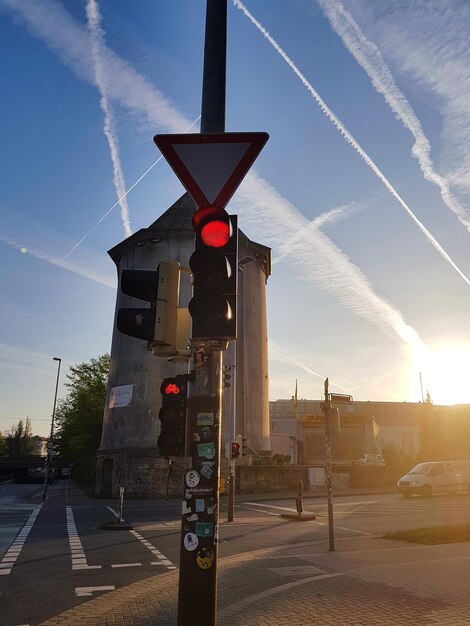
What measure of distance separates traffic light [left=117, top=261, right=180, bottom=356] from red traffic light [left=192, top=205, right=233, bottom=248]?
1.46 feet

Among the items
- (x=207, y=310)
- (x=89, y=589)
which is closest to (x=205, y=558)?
(x=207, y=310)

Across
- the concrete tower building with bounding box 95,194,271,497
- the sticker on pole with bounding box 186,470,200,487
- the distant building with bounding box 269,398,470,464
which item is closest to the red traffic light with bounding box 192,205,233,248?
the sticker on pole with bounding box 186,470,200,487

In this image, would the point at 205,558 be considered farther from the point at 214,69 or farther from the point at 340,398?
the point at 340,398

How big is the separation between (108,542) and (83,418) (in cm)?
4433

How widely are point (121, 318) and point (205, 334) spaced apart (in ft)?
2.92

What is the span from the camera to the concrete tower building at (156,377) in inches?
1368

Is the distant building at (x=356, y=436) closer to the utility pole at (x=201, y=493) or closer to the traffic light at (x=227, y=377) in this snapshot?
the traffic light at (x=227, y=377)

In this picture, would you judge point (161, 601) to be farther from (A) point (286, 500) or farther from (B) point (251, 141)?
(A) point (286, 500)

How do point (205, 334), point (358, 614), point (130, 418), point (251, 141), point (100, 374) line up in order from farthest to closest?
point (100, 374)
point (130, 418)
point (358, 614)
point (251, 141)
point (205, 334)

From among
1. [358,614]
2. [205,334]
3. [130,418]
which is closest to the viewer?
[205,334]

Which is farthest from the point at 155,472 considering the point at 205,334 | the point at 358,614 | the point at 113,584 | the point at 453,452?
the point at 453,452

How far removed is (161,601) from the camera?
6859 millimetres

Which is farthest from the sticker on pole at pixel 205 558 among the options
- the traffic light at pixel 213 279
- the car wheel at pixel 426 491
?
the car wheel at pixel 426 491

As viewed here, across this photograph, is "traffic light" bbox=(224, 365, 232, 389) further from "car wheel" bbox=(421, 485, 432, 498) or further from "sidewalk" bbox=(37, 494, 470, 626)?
"car wheel" bbox=(421, 485, 432, 498)
